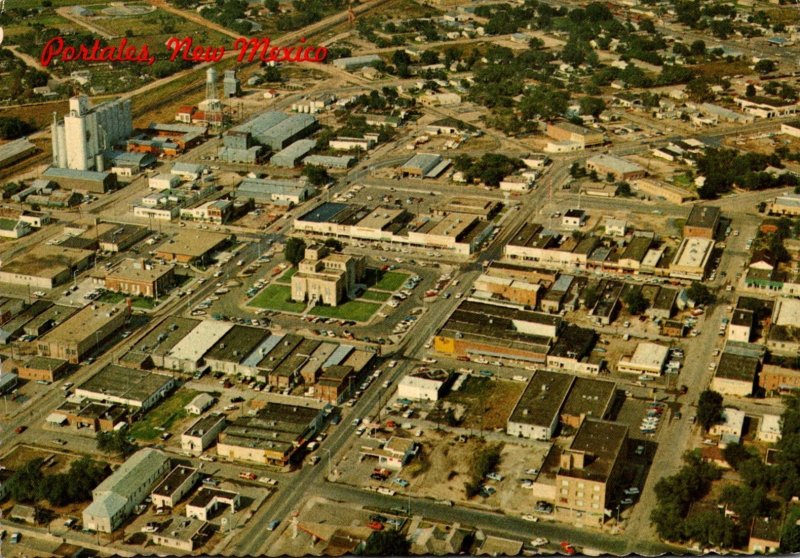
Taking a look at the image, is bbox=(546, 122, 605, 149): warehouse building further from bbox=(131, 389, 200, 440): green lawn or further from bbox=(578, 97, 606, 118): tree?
bbox=(131, 389, 200, 440): green lawn

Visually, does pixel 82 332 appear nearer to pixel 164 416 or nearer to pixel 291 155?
pixel 164 416

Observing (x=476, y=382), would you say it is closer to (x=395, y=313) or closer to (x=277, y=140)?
(x=395, y=313)

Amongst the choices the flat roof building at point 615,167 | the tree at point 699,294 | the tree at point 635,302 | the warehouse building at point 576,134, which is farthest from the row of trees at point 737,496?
the warehouse building at point 576,134

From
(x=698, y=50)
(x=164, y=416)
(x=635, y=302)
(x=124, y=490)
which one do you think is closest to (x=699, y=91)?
(x=698, y=50)

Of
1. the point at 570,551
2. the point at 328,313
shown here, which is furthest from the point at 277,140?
the point at 570,551

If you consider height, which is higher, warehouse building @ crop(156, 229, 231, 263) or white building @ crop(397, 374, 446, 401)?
white building @ crop(397, 374, 446, 401)

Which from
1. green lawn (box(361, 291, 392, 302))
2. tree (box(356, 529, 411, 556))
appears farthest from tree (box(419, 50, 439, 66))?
tree (box(356, 529, 411, 556))

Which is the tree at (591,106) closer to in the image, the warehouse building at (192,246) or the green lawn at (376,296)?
the warehouse building at (192,246)
